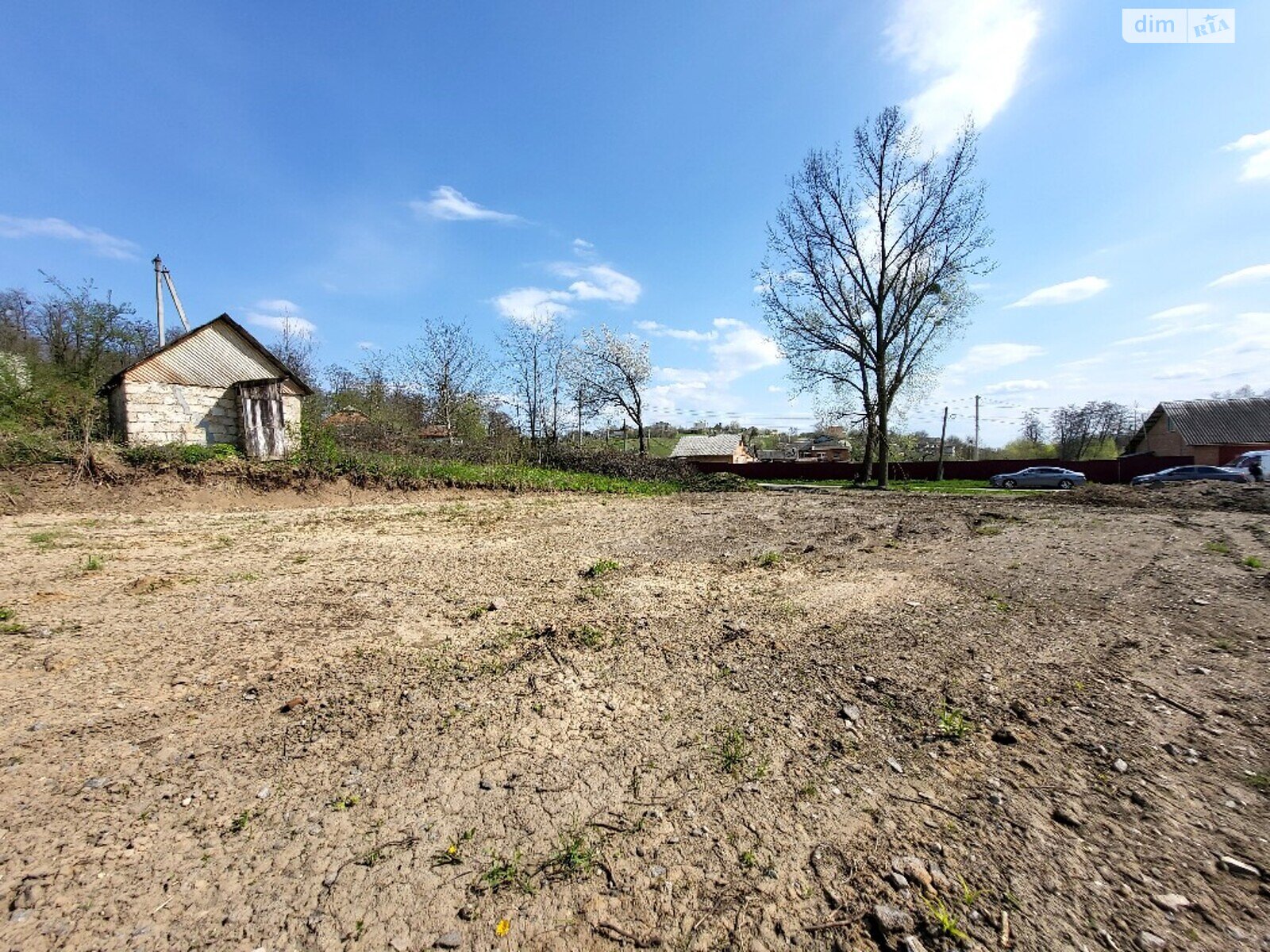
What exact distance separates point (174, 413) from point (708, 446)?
43651 mm

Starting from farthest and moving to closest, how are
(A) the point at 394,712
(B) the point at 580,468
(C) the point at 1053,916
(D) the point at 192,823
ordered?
1. (B) the point at 580,468
2. (A) the point at 394,712
3. (D) the point at 192,823
4. (C) the point at 1053,916

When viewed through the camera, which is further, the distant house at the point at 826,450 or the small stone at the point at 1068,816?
the distant house at the point at 826,450

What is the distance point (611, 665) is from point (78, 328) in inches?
1043

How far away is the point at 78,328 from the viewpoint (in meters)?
18.3

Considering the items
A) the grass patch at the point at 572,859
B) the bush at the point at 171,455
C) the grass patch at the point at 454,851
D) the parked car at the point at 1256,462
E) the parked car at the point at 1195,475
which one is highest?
the bush at the point at 171,455

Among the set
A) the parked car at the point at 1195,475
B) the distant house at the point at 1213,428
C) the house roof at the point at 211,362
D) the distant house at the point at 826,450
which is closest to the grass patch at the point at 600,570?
the house roof at the point at 211,362

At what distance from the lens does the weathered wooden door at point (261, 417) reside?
13945mm

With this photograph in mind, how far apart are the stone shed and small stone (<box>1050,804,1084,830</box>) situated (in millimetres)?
16951

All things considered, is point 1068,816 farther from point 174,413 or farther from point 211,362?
point 211,362

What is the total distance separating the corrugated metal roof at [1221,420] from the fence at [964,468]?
6.31 ft

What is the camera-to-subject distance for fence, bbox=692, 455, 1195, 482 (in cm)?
2903

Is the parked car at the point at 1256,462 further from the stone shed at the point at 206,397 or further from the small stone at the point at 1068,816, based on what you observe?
the stone shed at the point at 206,397


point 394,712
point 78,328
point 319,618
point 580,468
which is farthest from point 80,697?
point 78,328

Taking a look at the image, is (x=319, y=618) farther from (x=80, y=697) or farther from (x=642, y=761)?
(x=642, y=761)
